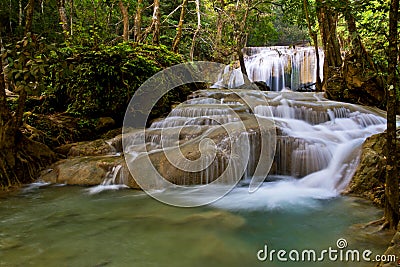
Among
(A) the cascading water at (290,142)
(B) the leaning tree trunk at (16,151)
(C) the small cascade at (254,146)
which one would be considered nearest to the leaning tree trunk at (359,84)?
(A) the cascading water at (290,142)

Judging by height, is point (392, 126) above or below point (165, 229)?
above

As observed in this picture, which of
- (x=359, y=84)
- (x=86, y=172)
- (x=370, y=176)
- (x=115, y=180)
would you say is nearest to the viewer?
(x=370, y=176)

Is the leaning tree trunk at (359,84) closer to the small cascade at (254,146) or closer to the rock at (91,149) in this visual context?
the small cascade at (254,146)

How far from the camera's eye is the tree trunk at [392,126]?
2865mm

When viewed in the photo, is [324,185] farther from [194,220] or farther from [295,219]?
[194,220]

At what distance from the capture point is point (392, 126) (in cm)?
299

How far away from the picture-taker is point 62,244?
10.7ft

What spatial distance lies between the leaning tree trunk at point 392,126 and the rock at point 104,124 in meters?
6.40

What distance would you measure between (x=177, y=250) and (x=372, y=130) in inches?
235

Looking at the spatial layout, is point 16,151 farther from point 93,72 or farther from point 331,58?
point 331,58

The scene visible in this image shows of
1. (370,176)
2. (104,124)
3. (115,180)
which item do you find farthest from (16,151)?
(370,176)

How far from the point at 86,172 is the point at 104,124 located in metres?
2.28

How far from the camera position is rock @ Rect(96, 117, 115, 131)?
776 centimetres

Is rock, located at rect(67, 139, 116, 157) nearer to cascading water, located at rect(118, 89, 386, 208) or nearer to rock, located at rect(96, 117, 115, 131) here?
cascading water, located at rect(118, 89, 386, 208)
